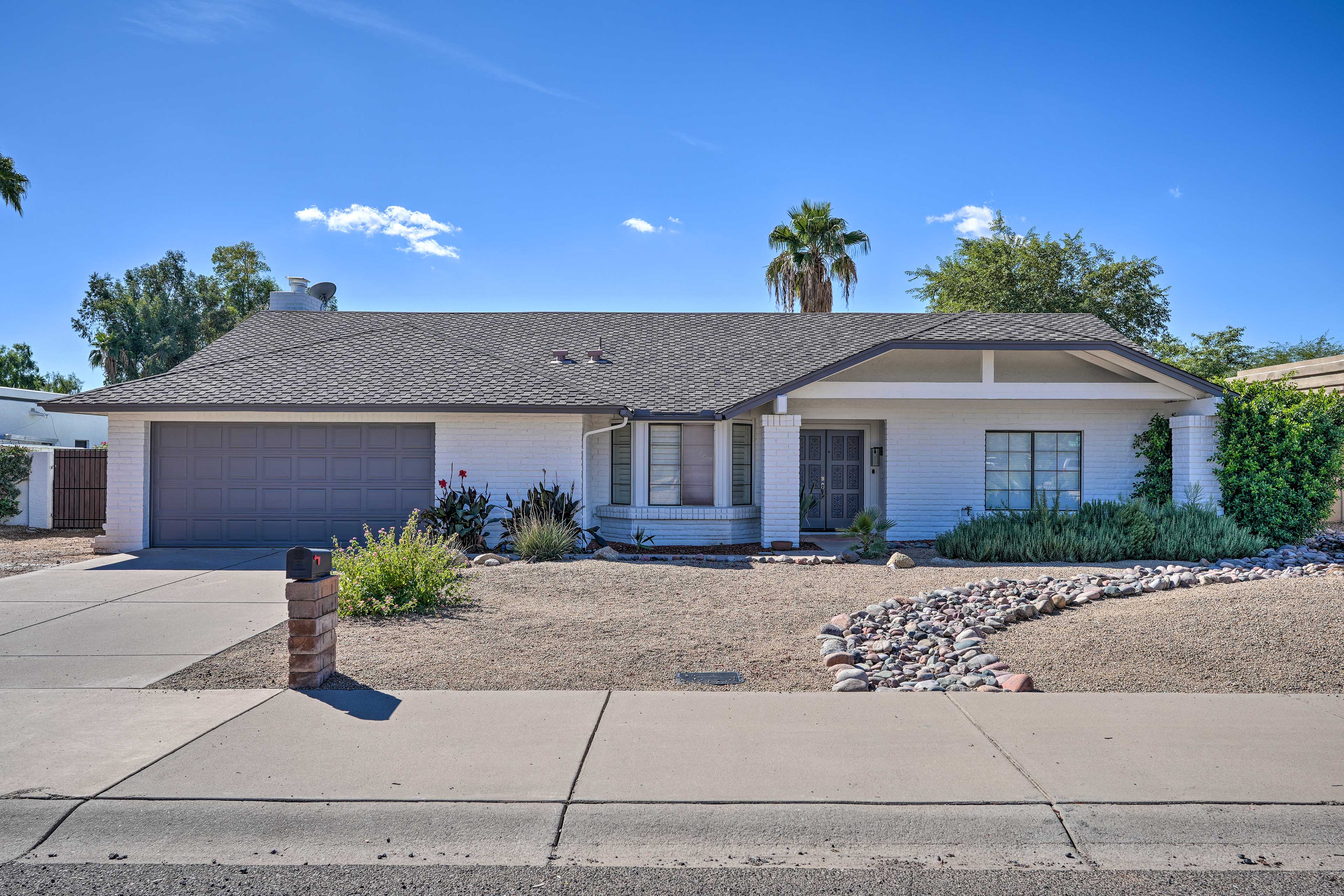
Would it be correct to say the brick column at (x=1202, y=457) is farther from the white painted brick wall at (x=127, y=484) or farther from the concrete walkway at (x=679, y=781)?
the white painted brick wall at (x=127, y=484)

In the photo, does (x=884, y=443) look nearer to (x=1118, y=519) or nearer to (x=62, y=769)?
(x=1118, y=519)

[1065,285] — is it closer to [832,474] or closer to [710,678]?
[832,474]

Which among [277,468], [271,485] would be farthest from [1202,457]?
[271,485]

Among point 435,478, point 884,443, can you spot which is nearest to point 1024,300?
point 884,443

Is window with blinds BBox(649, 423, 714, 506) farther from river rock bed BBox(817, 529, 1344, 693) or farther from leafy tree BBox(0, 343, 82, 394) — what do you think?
leafy tree BBox(0, 343, 82, 394)

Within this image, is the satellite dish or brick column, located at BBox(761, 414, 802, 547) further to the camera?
the satellite dish

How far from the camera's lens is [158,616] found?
8.47 m

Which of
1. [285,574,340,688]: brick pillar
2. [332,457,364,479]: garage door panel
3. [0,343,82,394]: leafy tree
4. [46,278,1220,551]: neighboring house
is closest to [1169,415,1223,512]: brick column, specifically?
[46,278,1220,551]: neighboring house

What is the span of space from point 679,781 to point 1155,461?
46.6 ft

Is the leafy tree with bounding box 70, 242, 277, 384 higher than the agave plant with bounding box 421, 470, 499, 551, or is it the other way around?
the leafy tree with bounding box 70, 242, 277, 384

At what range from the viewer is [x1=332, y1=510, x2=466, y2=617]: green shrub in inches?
326

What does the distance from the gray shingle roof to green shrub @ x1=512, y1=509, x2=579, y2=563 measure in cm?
209

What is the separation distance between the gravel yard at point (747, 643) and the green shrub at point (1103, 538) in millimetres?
3524

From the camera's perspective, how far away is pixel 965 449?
1571 cm
